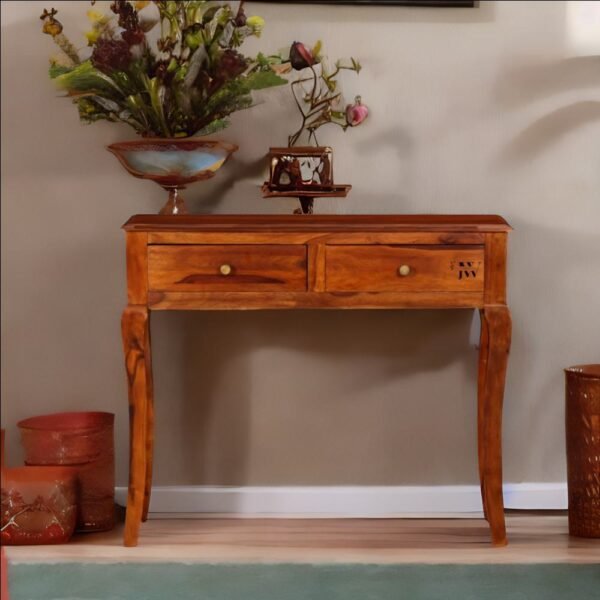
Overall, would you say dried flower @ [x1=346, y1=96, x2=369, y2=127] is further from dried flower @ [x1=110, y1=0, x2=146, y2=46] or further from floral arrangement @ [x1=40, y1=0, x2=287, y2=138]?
dried flower @ [x1=110, y1=0, x2=146, y2=46]

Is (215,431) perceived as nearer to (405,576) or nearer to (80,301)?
(80,301)

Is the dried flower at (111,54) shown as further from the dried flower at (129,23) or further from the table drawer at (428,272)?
the table drawer at (428,272)

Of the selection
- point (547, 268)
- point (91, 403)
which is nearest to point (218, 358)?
point (91, 403)

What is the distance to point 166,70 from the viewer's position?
224 cm

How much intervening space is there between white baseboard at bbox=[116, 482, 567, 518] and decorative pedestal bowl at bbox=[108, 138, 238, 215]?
2.57ft

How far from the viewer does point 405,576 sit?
2.07 metres

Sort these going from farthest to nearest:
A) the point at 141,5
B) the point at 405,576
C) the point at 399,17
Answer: the point at 399,17, the point at 141,5, the point at 405,576

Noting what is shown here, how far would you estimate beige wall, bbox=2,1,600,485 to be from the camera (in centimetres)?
254

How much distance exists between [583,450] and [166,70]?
1.35 meters

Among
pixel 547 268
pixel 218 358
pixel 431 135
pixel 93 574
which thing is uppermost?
pixel 431 135

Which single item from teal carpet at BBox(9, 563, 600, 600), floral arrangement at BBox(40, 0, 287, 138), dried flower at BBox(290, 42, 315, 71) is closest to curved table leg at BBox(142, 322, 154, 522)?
teal carpet at BBox(9, 563, 600, 600)

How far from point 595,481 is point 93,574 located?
120 centimetres

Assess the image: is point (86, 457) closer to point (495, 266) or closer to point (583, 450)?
point (495, 266)

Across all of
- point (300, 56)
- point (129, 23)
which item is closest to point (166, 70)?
point (129, 23)
